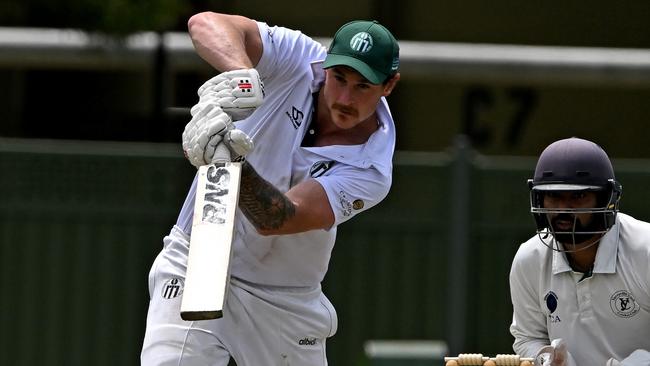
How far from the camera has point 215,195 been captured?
4434mm

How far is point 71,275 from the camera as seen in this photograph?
29.6 feet

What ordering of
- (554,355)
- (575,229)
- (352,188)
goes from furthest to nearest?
(352,188), (575,229), (554,355)

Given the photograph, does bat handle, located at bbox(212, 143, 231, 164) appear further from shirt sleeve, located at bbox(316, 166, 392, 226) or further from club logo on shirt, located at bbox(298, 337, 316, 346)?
club logo on shirt, located at bbox(298, 337, 316, 346)

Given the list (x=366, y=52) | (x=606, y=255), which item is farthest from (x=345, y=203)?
(x=606, y=255)

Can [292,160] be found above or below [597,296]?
above

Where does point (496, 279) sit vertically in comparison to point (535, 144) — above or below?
below

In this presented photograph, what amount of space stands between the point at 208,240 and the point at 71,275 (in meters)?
4.79

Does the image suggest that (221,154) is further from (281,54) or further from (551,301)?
(551,301)

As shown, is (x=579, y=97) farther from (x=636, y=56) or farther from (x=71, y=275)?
(x=71, y=275)

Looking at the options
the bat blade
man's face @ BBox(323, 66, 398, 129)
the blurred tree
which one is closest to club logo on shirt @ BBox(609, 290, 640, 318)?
man's face @ BBox(323, 66, 398, 129)

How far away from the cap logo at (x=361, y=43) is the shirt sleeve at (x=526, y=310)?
2.82 feet

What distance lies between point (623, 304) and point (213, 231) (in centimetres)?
135

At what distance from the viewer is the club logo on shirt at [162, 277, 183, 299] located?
16.6ft

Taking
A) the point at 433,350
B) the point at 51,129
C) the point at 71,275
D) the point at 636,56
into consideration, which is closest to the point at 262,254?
the point at 433,350
